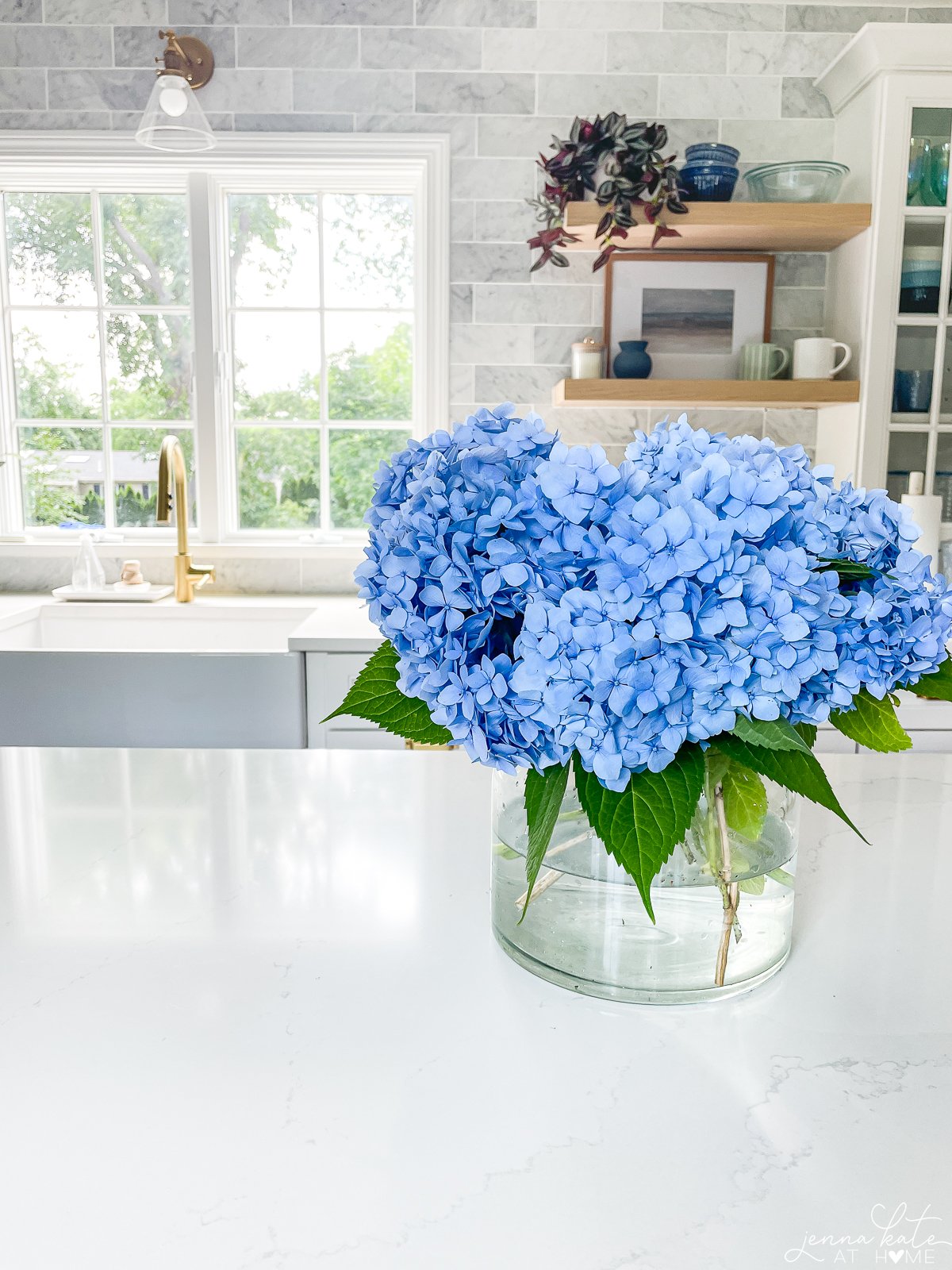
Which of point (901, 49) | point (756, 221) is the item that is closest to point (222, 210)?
point (756, 221)

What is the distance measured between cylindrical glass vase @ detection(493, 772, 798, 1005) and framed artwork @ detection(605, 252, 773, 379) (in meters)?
2.35

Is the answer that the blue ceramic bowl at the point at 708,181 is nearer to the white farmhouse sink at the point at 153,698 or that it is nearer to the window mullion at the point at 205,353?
the window mullion at the point at 205,353

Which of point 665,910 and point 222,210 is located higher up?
point 222,210

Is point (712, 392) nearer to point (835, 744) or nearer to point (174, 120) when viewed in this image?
point (835, 744)

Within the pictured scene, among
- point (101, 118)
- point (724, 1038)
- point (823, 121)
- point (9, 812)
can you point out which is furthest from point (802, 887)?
point (101, 118)

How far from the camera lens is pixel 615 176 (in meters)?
2.47

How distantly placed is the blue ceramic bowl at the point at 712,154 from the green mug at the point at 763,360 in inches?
18.6

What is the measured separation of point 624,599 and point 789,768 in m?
0.15

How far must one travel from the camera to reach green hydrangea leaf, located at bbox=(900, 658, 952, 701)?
59 centimetres

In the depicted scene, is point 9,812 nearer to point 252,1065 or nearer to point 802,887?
point 252,1065

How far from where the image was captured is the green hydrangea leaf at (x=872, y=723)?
0.59 metres

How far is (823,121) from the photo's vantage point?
277 cm

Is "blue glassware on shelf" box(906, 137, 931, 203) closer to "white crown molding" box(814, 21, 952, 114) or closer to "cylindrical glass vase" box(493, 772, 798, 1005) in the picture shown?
"white crown molding" box(814, 21, 952, 114)

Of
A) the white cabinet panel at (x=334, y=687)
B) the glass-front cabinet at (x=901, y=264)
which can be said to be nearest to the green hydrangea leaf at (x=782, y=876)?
the white cabinet panel at (x=334, y=687)
